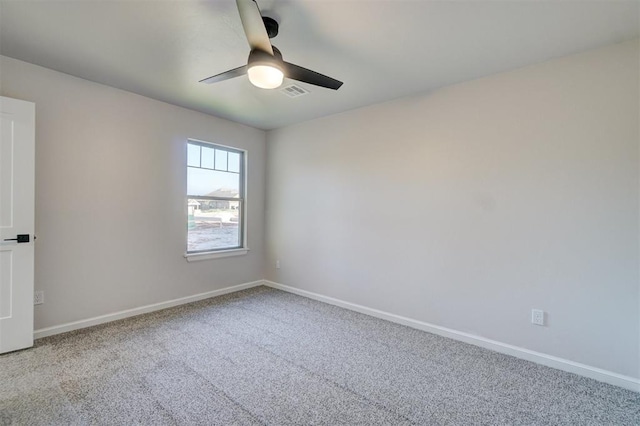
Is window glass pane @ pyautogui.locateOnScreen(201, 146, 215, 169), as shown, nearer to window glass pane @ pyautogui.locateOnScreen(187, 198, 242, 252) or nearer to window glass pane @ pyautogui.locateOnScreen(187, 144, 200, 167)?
window glass pane @ pyautogui.locateOnScreen(187, 144, 200, 167)

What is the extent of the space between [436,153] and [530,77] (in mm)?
992

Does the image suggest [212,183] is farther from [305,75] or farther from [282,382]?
[282,382]

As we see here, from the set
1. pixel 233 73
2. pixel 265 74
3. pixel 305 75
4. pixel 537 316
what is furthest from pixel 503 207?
pixel 233 73

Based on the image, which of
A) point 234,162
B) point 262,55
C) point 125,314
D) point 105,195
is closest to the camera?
point 262,55

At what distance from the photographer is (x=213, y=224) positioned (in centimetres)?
445

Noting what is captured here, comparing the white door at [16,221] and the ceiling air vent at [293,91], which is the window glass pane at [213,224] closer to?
the white door at [16,221]

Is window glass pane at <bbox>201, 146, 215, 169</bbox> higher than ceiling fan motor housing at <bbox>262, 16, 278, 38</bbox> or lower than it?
lower

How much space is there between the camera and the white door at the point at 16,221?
254 cm

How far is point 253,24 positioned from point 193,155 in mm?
2756

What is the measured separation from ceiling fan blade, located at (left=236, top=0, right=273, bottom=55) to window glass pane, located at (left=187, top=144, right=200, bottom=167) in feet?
8.42

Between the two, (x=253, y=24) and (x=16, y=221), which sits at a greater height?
(x=253, y=24)

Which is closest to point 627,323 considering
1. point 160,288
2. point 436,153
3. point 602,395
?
point 602,395

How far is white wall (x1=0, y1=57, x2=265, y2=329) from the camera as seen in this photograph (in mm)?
2902

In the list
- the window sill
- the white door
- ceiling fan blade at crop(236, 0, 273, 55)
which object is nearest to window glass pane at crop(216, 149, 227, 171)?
the window sill
